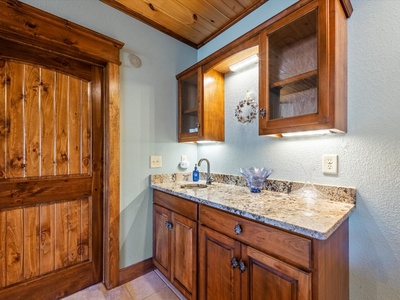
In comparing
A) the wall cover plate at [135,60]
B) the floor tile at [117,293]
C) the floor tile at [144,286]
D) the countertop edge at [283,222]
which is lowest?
the floor tile at [144,286]

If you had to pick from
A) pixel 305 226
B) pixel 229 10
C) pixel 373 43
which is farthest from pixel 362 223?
pixel 229 10

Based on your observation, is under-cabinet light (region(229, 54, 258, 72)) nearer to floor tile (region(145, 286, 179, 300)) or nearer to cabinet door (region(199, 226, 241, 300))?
cabinet door (region(199, 226, 241, 300))

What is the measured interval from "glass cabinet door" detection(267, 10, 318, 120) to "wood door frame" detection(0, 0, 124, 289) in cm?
126

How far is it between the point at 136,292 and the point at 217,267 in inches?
35.0

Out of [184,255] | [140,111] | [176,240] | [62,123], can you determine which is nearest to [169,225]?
[176,240]

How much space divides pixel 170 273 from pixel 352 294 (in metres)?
1.21

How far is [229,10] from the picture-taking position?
5.77 feet

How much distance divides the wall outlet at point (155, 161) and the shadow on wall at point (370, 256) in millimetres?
1558

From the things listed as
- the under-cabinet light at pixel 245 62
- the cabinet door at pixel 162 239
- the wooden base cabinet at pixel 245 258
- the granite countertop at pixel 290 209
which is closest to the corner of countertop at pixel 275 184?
the granite countertop at pixel 290 209

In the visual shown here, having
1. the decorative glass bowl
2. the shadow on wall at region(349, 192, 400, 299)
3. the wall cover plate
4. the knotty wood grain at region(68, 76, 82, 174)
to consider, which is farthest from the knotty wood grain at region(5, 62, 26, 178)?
the shadow on wall at region(349, 192, 400, 299)

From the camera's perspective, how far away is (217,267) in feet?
3.84

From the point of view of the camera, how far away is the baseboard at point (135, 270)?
1.71 meters

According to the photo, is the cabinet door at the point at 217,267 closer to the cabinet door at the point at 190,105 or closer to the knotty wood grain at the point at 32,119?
the cabinet door at the point at 190,105

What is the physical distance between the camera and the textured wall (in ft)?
3.35
